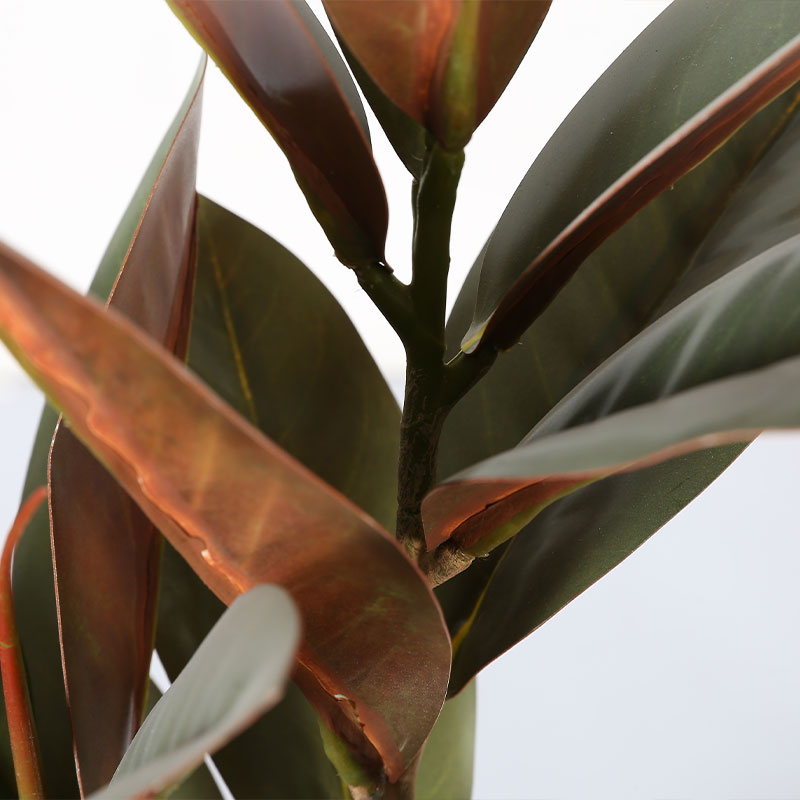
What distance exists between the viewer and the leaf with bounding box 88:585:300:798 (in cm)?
12

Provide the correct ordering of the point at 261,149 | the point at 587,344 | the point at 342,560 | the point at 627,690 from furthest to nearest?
the point at 261,149, the point at 627,690, the point at 587,344, the point at 342,560

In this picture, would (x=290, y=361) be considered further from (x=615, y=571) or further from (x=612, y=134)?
(x=615, y=571)

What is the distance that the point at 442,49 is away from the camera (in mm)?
216

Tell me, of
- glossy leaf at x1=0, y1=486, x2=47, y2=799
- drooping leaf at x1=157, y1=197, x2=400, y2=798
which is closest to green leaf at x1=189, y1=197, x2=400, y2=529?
drooping leaf at x1=157, y1=197, x2=400, y2=798

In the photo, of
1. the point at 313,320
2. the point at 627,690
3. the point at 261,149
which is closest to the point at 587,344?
the point at 313,320

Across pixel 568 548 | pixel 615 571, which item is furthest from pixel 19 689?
pixel 615 571

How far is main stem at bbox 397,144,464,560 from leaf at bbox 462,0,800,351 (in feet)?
0.04

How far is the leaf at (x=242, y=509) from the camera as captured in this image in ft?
0.48

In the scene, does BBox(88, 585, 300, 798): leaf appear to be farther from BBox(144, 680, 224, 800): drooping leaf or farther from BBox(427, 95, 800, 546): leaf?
BBox(144, 680, 224, 800): drooping leaf

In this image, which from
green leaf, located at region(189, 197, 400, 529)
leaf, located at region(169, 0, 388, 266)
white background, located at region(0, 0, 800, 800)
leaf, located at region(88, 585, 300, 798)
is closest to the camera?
leaf, located at region(88, 585, 300, 798)

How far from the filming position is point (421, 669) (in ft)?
0.73

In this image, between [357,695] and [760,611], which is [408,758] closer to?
[357,695]

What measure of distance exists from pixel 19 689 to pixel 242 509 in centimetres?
12

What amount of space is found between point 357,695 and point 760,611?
0.50 metres
